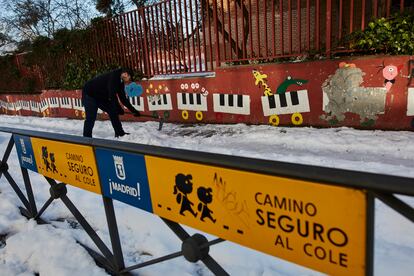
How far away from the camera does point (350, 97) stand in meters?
5.93

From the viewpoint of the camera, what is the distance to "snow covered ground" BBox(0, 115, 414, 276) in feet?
8.70

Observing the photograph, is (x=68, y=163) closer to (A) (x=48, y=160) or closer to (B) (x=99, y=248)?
(A) (x=48, y=160)

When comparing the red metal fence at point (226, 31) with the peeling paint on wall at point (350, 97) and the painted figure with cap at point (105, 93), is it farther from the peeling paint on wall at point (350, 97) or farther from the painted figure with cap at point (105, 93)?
the painted figure with cap at point (105, 93)

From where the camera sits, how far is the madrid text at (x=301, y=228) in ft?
4.17

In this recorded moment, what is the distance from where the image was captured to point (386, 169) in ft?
13.5

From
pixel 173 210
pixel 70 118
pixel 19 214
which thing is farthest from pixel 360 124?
pixel 70 118

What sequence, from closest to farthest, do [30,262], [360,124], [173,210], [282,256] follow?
[282,256], [173,210], [30,262], [360,124]

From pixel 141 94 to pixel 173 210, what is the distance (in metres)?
7.82

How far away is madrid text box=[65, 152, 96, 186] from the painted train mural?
4774 mm

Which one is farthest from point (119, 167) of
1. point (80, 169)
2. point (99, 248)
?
point (99, 248)

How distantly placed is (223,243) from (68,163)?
4.59ft

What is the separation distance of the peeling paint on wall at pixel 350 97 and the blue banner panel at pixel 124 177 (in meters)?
4.79

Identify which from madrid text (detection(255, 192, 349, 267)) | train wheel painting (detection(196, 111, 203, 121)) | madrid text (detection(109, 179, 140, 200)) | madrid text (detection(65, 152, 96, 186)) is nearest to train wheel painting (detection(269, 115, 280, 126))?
train wheel painting (detection(196, 111, 203, 121))

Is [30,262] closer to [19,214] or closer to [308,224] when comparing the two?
[19,214]
